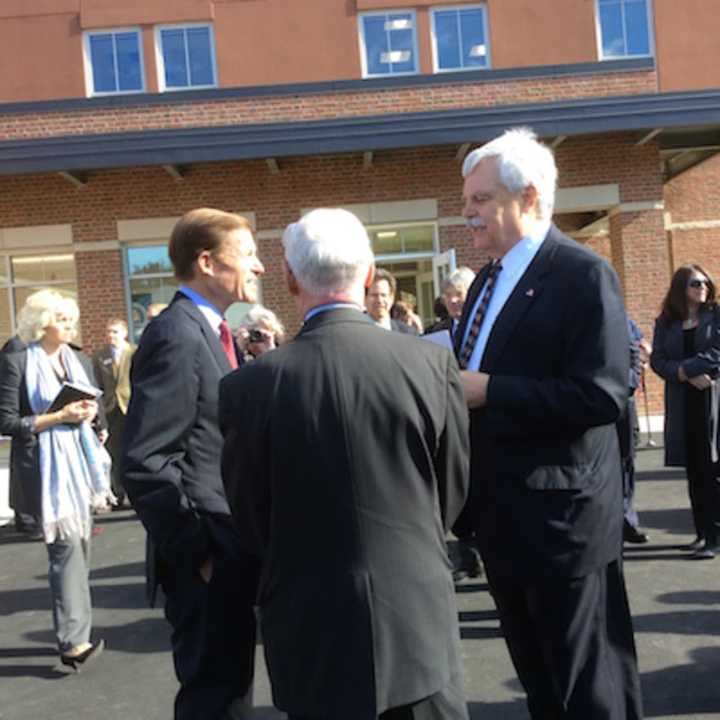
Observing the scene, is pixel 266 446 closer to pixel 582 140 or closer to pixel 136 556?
pixel 136 556

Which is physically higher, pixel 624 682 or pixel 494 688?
pixel 624 682

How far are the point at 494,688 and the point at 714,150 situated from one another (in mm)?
13593

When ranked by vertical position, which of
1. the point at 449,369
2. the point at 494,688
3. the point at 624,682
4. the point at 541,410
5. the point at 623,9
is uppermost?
the point at 623,9

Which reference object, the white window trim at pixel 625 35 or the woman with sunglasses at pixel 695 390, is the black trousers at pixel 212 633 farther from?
the white window trim at pixel 625 35

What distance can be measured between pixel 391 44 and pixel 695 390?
11626mm

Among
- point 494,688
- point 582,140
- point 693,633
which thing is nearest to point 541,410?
point 494,688

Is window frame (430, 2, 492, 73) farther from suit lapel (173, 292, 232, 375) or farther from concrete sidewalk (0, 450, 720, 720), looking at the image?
suit lapel (173, 292, 232, 375)

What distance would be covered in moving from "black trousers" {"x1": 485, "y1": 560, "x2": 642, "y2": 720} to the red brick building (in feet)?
34.5

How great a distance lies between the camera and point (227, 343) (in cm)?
298

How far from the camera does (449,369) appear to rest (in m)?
2.16

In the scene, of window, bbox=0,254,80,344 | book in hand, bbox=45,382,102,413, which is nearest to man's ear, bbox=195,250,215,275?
book in hand, bbox=45,382,102,413

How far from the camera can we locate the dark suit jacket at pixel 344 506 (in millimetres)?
1998

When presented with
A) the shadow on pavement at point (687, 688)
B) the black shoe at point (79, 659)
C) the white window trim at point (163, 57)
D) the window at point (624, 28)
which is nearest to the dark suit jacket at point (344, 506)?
the shadow on pavement at point (687, 688)

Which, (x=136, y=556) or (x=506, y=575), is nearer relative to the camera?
(x=506, y=575)
